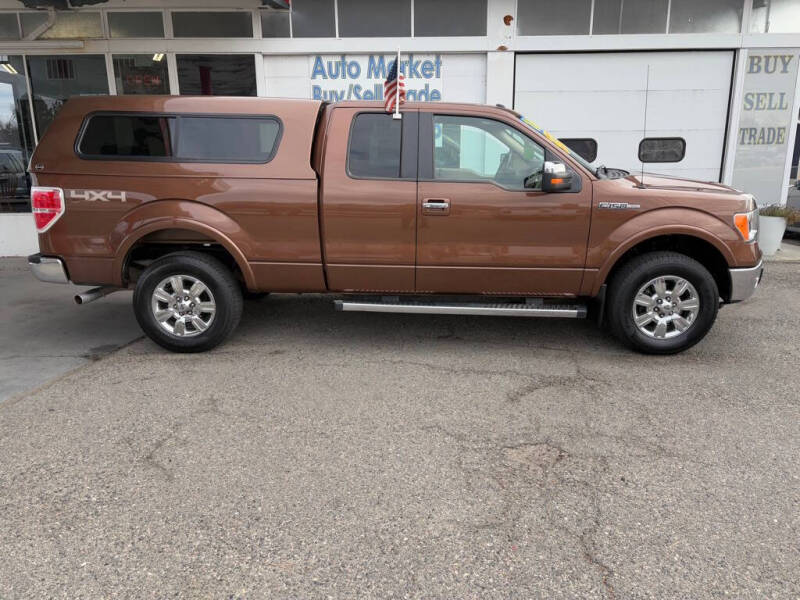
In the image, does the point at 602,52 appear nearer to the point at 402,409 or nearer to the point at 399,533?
the point at 402,409

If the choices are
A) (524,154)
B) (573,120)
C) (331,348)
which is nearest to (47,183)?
(331,348)

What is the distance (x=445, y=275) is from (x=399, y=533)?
2.58 meters

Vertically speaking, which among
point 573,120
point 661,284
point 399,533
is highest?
point 573,120

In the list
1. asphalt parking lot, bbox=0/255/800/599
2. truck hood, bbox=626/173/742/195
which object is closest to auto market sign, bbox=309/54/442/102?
truck hood, bbox=626/173/742/195

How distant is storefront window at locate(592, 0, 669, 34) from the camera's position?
927 cm

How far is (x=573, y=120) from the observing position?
9695 mm

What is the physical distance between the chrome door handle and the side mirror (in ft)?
2.52

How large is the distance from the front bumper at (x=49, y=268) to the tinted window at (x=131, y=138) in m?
0.96

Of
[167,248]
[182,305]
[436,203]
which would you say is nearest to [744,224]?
[436,203]

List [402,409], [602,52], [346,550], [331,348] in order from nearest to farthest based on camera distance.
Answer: [346,550] < [402,409] < [331,348] < [602,52]

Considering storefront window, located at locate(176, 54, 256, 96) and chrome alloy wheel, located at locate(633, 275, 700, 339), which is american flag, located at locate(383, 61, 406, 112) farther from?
storefront window, located at locate(176, 54, 256, 96)

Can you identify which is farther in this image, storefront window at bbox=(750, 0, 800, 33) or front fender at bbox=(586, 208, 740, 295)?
storefront window at bbox=(750, 0, 800, 33)

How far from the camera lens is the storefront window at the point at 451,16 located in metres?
9.33

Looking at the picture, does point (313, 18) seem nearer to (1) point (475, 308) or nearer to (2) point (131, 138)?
(2) point (131, 138)
